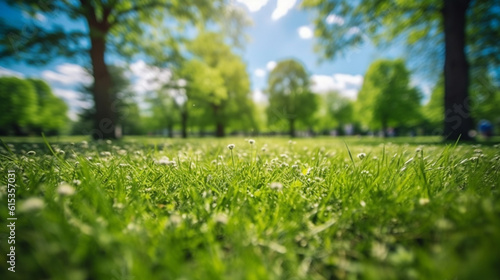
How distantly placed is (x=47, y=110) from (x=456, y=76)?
60448mm


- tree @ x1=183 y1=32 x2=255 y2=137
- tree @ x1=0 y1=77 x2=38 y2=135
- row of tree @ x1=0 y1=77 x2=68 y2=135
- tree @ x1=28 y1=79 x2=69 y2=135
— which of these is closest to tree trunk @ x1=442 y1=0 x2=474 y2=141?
tree @ x1=183 y1=32 x2=255 y2=137

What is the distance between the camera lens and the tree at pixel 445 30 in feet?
22.6

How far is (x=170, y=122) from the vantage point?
1703 inches

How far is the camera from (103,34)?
724 centimetres

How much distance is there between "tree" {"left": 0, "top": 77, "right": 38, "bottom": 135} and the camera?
30130 mm

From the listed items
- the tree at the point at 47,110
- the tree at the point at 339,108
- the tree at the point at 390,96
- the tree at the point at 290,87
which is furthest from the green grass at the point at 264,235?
the tree at the point at 47,110

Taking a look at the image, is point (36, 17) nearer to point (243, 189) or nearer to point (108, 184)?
point (108, 184)

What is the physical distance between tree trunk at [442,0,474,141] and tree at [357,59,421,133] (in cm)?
1798

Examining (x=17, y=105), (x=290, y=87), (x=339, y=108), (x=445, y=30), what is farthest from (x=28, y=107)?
(x=339, y=108)

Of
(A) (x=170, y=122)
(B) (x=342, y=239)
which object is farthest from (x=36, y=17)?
(A) (x=170, y=122)

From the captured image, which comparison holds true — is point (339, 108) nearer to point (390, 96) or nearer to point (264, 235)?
point (390, 96)

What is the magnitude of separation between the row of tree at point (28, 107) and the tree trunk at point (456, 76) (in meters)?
42.6

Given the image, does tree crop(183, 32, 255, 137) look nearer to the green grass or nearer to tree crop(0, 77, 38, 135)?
the green grass

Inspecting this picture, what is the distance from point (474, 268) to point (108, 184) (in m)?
2.21
